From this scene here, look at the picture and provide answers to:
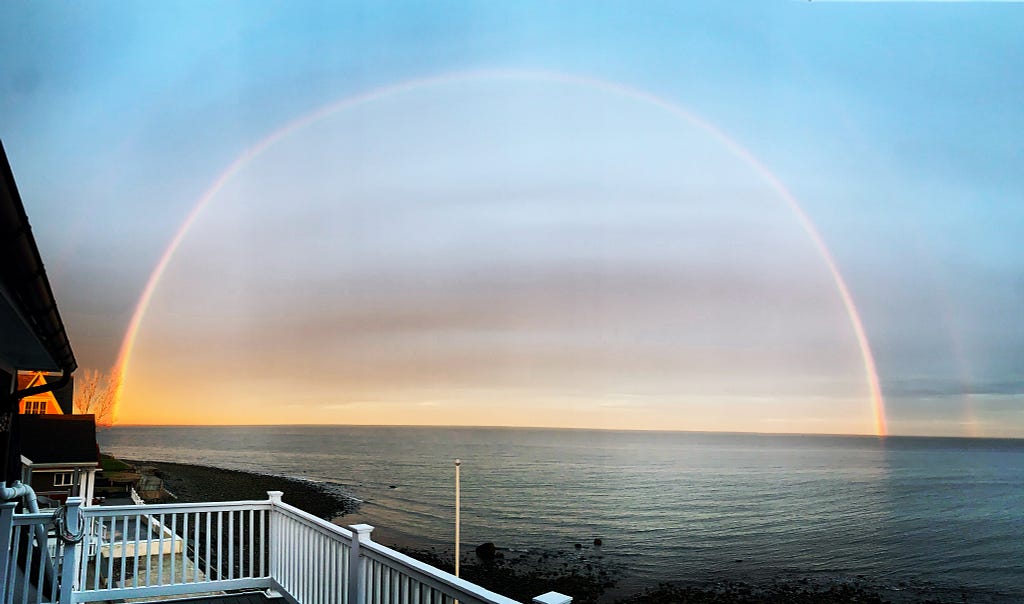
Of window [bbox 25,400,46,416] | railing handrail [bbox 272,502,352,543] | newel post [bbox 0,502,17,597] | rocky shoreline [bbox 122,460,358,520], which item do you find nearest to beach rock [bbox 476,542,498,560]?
rocky shoreline [bbox 122,460,358,520]

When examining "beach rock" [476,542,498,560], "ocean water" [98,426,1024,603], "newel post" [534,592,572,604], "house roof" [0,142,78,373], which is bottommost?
"ocean water" [98,426,1024,603]

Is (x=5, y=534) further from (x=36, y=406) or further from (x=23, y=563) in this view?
(x=36, y=406)

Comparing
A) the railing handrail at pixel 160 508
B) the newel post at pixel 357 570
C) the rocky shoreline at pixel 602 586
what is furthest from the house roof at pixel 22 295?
the rocky shoreline at pixel 602 586

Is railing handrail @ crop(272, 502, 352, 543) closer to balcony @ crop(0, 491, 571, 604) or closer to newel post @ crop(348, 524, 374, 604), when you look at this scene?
balcony @ crop(0, 491, 571, 604)

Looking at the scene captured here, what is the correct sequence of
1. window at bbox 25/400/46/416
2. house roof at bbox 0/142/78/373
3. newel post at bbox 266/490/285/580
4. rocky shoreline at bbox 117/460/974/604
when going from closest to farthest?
house roof at bbox 0/142/78/373 → newel post at bbox 266/490/285/580 → rocky shoreline at bbox 117/460/974/604 → window at bbox 25/400/46/416

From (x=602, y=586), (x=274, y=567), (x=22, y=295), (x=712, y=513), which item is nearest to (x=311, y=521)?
(x=274, y=567)

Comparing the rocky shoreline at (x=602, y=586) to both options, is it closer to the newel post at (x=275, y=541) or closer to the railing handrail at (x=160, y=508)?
the newel post at (x=275, y=541)
